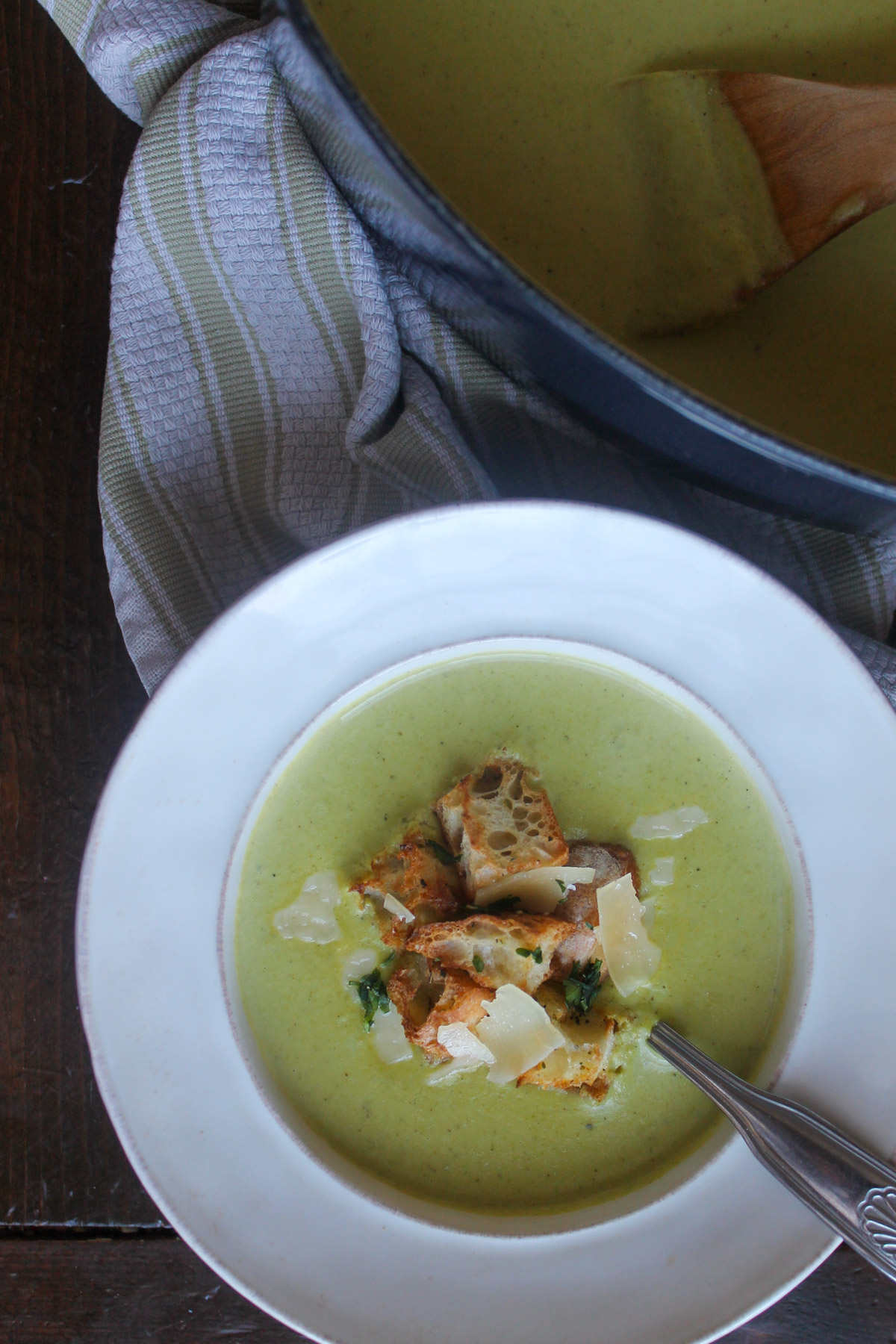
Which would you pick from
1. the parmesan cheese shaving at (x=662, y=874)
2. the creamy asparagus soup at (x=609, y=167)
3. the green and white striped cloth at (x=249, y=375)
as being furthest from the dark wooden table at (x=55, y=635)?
the parmesan cheese shaving at (x=662, y=874)

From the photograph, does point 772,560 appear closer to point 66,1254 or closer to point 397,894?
point 397,894

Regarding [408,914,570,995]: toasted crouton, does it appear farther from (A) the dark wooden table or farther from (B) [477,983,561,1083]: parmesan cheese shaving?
(A) the dark wooden table

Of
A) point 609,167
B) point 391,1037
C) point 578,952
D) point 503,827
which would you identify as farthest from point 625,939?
point 609,167

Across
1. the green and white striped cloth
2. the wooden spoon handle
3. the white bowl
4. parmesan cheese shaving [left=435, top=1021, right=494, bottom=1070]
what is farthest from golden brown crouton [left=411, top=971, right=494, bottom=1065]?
the wooden spoon handle

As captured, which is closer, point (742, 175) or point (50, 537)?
point (742, 175)

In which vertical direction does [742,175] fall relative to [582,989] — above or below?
Answer: above

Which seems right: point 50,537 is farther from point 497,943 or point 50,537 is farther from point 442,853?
point 497,943

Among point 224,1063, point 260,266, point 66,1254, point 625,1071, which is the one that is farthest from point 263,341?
point 66,1254
